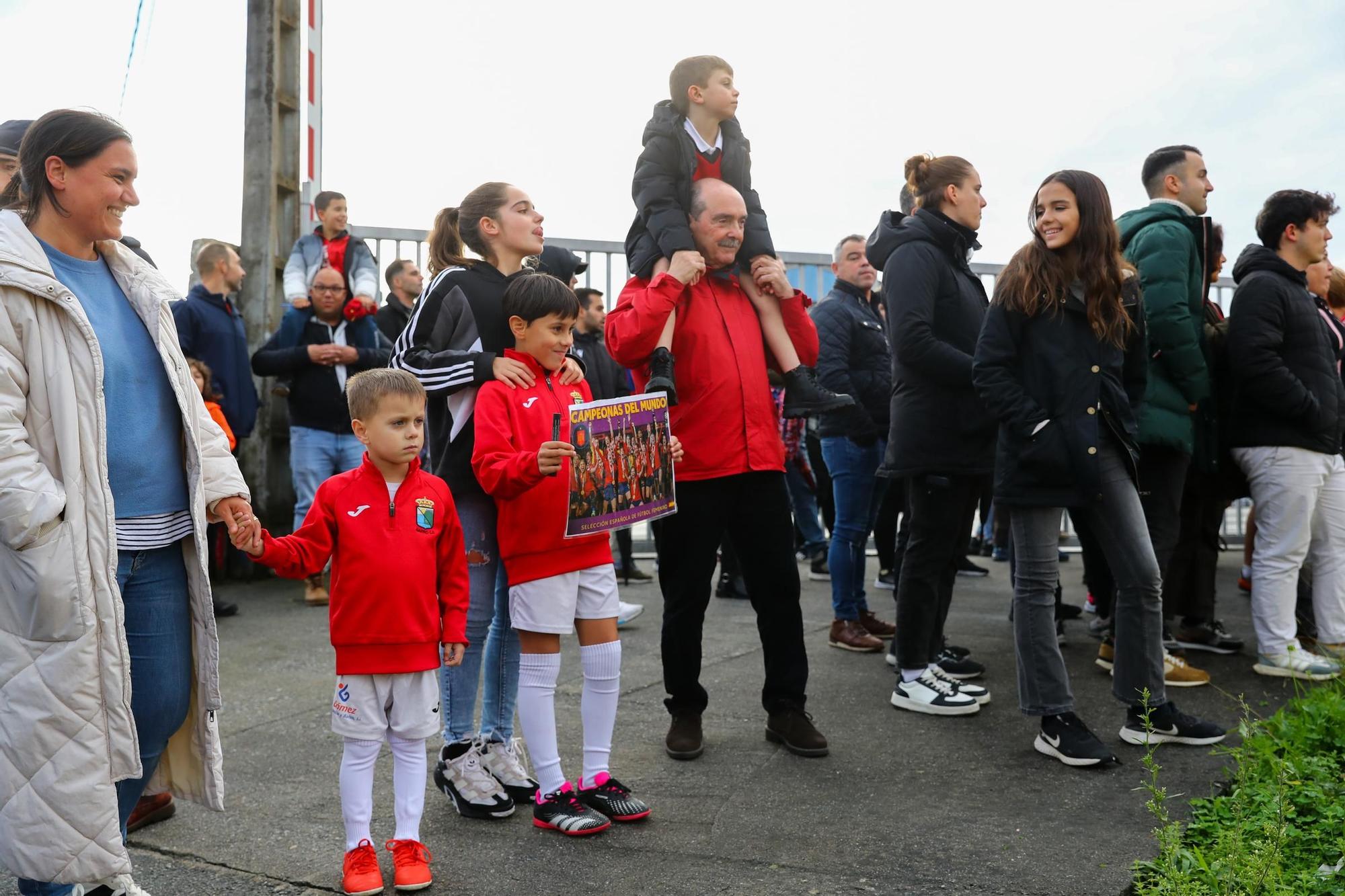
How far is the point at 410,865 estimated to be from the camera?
3146 mm

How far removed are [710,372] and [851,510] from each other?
Answer: 2.33 metres

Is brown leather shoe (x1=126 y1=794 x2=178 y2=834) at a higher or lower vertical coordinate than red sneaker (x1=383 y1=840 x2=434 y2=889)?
lower

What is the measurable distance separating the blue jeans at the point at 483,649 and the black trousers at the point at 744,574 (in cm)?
Result: 65

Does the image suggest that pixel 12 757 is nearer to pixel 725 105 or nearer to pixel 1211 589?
pixel 725 105

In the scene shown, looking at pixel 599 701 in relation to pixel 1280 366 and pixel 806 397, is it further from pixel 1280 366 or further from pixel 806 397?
pixel 1280 366

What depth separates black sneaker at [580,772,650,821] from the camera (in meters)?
3.60

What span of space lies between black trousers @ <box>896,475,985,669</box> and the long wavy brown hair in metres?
0.88

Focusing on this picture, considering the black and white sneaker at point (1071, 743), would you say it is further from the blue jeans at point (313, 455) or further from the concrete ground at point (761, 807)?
the blue jeans at point (313, 455)

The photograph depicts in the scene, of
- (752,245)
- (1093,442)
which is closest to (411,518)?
(752,245)

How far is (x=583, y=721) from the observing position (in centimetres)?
370

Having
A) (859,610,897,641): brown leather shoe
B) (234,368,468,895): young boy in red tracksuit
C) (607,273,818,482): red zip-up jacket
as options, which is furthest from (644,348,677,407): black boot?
(859,610,897,641): brown leather shoe

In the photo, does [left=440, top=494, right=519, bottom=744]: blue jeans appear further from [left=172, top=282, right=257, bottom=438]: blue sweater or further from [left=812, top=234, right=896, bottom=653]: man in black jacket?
[left=172, top=282, right=257, bottom=438]: blue sweater

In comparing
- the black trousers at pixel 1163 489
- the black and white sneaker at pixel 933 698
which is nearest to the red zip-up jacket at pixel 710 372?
the black and white sneaker at pixel 933 698

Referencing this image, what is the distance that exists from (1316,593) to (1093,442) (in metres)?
2.30
